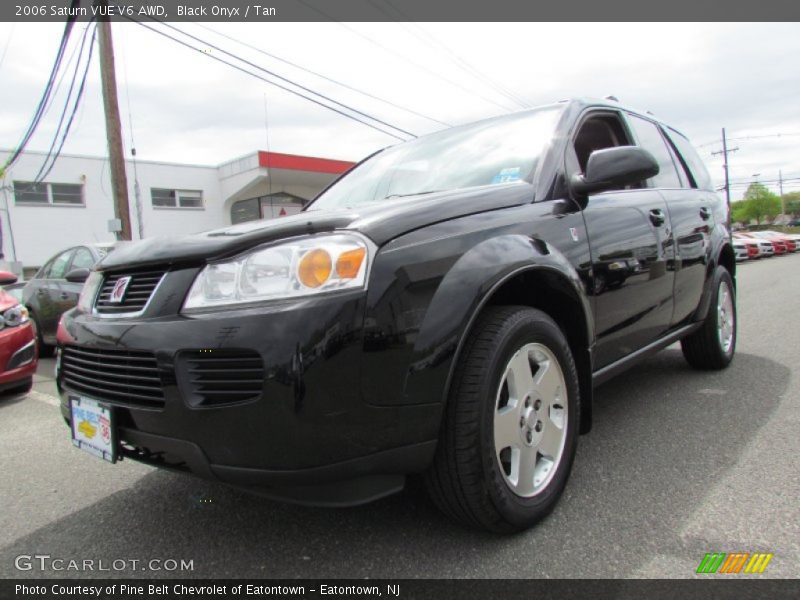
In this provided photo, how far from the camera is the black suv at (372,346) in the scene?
5.26ft

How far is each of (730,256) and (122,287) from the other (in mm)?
4251

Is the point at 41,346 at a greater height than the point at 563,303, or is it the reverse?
the point at 563,303

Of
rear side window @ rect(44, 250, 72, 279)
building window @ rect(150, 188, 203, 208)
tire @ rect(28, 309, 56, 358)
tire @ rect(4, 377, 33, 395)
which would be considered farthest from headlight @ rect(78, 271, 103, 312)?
building window @ rect(150, 188, 203, 208)

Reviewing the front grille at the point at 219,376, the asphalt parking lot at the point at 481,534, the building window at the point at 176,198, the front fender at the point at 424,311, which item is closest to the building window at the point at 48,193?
the building window at the point at 176,198

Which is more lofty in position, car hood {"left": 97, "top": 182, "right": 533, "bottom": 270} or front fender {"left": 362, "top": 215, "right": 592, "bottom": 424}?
car hood {"left": 97, "top": 182, "right": 533, "bottom": 270}

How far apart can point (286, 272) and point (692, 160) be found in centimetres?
370

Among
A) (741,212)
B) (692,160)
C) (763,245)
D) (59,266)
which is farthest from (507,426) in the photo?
(741,212)

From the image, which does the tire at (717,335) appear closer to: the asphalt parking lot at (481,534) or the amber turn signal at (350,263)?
the asphalt parking lot at (481,534)

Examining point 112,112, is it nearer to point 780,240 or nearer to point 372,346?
point 372,346

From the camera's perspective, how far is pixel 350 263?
1.67 m

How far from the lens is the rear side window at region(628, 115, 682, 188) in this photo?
136 inches

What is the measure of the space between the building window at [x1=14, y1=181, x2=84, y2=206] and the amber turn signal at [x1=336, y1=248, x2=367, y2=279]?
19.8m

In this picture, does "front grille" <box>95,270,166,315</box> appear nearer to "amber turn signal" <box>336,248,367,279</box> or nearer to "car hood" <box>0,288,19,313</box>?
"amber turn signal" <box>336,248,367,279</box>

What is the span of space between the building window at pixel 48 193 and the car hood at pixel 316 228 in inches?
746
